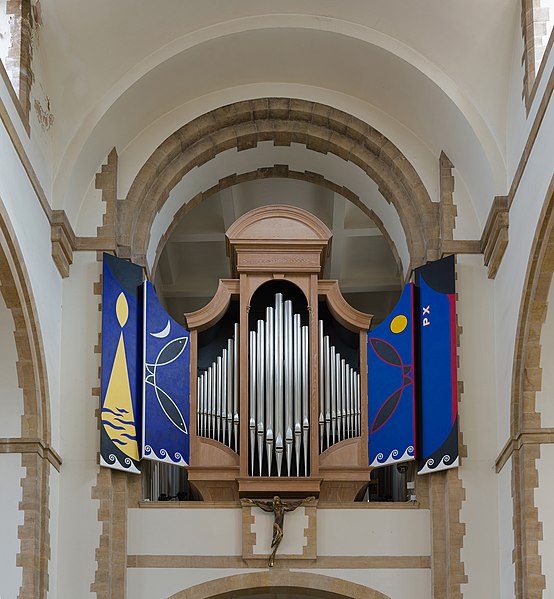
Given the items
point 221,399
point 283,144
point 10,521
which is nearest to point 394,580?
point 221,399

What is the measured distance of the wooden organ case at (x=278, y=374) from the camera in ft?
48.6

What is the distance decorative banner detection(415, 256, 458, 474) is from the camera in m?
14.5

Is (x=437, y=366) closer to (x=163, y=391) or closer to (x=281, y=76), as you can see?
(x=163, y=391)

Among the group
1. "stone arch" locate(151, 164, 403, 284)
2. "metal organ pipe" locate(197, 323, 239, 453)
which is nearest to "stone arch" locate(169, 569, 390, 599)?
"metal organ pipe" locate(197, 323, 239, 453)

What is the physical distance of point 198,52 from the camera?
49.5 ft

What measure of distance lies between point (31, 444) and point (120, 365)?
4.97 ft

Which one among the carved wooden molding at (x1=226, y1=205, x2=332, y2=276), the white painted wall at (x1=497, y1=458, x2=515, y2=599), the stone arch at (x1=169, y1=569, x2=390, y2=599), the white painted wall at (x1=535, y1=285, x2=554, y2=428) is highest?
the carved wooden molding at (x1=226, y1=205, x2=332, y2=276)

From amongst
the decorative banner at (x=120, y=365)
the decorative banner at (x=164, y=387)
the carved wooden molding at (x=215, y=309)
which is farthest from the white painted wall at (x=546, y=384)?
the decorative banner at (x=120, y=365)

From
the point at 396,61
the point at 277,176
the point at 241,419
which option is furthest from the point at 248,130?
the point at 241,419

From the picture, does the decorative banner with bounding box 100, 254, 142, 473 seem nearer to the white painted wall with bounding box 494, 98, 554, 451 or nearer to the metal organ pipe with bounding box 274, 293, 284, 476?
the metal organ pipe with bounding box 274, 293, 284, 476

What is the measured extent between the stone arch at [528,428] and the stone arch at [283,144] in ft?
7.64

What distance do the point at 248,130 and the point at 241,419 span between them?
3.23 m

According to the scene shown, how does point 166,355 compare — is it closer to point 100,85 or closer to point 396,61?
point 100,85

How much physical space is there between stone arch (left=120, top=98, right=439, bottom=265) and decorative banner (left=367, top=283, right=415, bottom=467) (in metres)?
0.74
